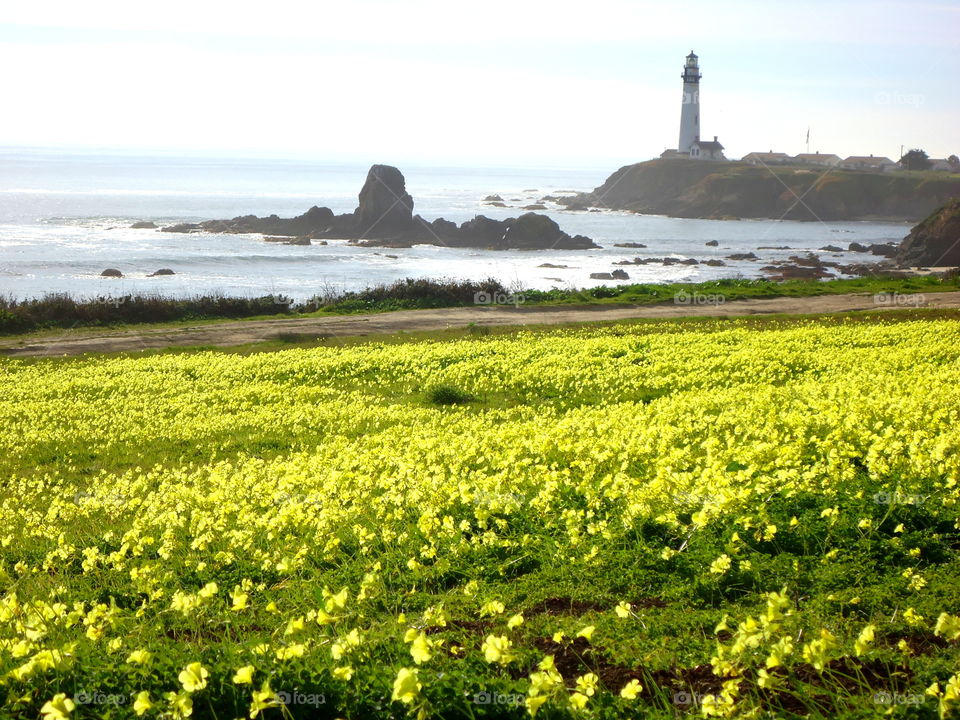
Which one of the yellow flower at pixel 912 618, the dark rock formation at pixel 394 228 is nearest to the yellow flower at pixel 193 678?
the yellow flower at pixel 912 618

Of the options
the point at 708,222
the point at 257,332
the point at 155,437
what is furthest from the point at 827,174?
the point at 155,437

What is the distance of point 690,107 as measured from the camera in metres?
171

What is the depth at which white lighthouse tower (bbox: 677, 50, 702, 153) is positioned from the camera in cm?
15438

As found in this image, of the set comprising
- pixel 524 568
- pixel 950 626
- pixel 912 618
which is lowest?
pixel 524 568

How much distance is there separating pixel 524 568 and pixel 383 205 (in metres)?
104

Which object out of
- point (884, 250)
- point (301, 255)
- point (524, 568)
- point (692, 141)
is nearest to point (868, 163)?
point (692, 141)

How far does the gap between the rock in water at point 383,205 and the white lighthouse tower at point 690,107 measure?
70.8m

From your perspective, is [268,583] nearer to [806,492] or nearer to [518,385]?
[806,492]

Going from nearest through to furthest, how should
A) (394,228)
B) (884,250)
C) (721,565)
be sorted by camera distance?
(721,565)
(884,250)
(394,228)

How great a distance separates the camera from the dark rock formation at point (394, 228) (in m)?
101

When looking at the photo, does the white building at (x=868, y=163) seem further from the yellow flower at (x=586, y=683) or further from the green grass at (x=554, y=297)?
the yellow flower at (x=586, y=683)

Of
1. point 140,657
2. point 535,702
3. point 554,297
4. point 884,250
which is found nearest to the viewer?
point 535,702

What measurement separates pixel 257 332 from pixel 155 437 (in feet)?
61.3

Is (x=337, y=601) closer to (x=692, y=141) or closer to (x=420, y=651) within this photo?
(x=420, y=651)
